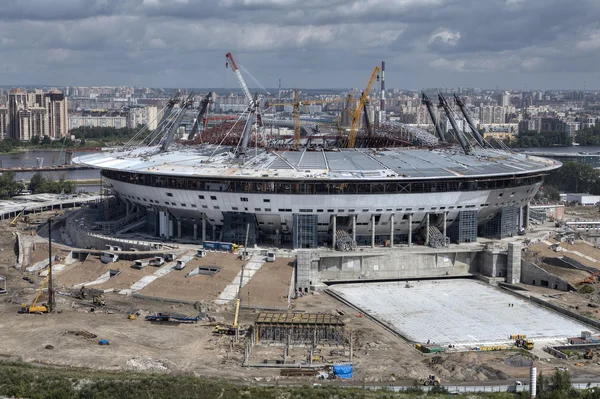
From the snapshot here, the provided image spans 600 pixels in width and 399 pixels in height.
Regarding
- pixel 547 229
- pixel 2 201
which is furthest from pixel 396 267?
pixel 2 201

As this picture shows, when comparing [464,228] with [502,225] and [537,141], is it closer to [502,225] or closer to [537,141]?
[502,225]

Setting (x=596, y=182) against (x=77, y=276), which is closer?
(x=77, y=276)

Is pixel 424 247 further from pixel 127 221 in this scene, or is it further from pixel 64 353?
pixel 64 353

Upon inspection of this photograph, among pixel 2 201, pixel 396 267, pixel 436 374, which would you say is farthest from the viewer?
pixel 2 201

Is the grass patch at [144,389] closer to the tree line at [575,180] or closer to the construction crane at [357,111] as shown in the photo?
the construction crane at [357,111]

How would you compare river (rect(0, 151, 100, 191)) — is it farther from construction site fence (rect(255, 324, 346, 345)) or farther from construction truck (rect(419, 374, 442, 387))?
construction truck (rect(419, 374, 442, 387))

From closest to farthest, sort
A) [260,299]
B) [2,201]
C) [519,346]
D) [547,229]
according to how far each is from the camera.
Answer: [519,346], [260,299], [547,229], [2,201]

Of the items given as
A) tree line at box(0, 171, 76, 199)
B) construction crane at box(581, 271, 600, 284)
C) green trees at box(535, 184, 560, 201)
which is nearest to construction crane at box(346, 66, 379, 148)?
green trees at box(535, 184, 560, 201)

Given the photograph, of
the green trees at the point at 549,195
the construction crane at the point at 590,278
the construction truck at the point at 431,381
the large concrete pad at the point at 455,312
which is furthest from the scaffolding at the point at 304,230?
the green trees at the point at 549,195
